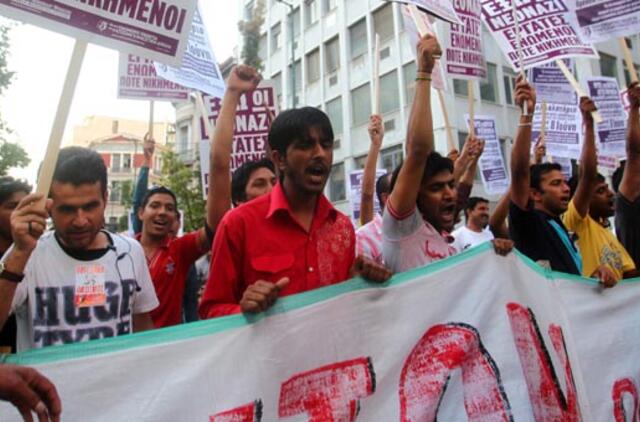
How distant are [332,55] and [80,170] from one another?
23.5 metres

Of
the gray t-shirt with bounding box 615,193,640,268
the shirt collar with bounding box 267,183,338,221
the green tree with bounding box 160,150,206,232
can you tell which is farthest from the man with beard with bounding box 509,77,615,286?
the green tree with bounding box 160,150,206,232

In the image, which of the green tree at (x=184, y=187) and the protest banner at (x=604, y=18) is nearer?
the protest banner at (x=604, y=18)

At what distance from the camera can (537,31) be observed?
14.1 feet

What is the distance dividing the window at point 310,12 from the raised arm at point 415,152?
978 inches

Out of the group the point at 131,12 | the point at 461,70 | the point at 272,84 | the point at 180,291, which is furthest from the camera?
the point at 272,84

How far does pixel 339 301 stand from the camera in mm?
2064

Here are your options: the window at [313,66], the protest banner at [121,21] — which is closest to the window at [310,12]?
the window at [313,66]

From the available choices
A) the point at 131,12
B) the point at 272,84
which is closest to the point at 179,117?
the point at 272,84

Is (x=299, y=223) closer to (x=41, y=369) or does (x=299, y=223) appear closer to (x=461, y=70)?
(x=41, y=369)

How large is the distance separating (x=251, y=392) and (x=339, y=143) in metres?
21.6

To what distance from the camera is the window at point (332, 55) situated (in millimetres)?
24281

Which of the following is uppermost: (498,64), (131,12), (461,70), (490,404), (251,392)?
(498,64)

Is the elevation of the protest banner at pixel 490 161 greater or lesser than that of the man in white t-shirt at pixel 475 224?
greater

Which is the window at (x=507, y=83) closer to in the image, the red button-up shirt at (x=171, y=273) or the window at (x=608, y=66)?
the window at (x=608, y=66)
